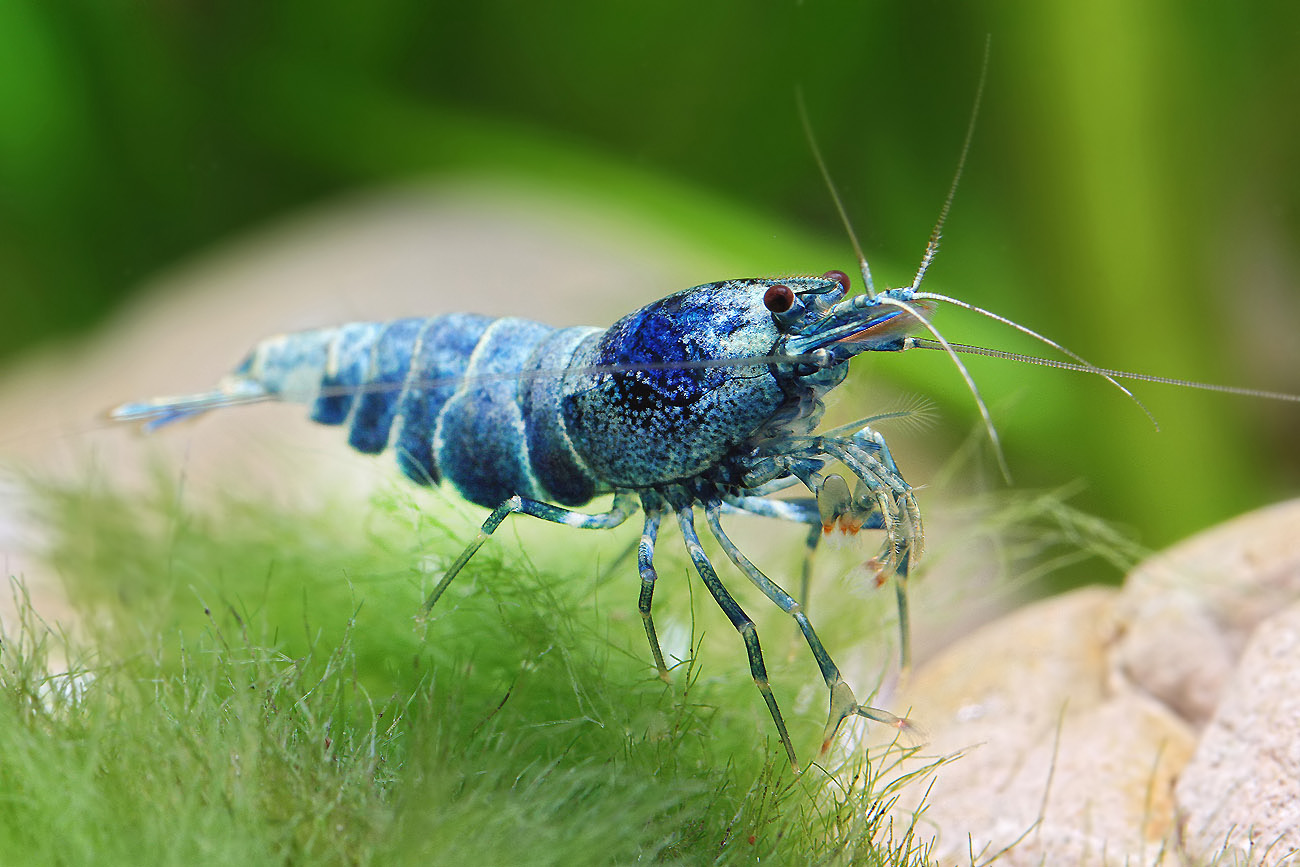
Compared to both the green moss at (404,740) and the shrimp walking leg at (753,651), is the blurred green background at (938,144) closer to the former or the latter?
the shrimp walking leg at (753,651)

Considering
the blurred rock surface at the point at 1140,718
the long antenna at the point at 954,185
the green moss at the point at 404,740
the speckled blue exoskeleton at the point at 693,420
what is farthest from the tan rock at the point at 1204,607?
the long antenna at the point at 954,185

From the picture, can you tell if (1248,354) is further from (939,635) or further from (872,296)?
(872,296)

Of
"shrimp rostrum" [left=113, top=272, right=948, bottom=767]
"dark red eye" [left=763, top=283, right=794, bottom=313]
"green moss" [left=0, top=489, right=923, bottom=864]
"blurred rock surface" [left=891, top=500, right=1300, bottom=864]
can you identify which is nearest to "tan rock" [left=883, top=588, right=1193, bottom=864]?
"blurred rock surface" [left=891, top=500, right=1300, bottom=864]

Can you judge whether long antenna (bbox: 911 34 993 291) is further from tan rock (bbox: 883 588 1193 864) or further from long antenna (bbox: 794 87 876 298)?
tan rock (bbox: 883 588 1193 864)

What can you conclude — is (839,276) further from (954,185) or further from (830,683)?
(830,683)

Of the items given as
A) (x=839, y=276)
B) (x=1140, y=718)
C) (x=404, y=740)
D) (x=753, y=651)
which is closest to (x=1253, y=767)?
(x=1140, y=718)

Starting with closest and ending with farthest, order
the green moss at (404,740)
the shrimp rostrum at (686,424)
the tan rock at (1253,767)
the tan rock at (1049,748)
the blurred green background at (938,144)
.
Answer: the green moss at (404,740) < the tan rock at (1253,767) < the shrimp rostrum at (686,424) < the tan rock at (1049,748) < the blurred green background at (938,144)

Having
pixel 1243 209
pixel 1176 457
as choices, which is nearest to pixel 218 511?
pixel 1176 457
